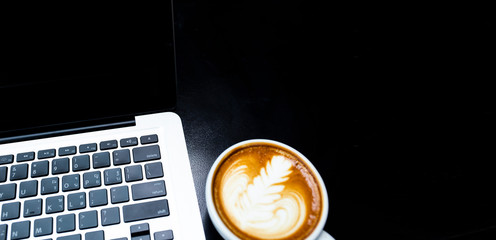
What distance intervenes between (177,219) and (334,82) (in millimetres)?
296

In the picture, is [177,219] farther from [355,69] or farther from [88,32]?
[355,69]

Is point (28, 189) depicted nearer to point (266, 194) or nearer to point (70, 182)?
point (70, 182)

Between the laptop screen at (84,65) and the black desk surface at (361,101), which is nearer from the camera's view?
the laptop screen at (84,65)

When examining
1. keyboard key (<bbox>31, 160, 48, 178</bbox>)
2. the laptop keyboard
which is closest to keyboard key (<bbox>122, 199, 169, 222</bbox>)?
the laptop keyboard

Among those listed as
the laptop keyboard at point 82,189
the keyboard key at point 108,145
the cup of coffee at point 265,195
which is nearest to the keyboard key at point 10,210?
the laptop keyboard at point 82,189

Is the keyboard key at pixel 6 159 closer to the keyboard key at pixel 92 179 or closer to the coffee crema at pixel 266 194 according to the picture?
the keyboard key at pixel 92 179

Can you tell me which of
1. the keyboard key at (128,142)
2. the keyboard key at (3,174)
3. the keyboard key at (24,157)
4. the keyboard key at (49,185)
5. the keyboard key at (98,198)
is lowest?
the keyboard key at (98,198)

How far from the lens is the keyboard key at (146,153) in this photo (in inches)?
17.0

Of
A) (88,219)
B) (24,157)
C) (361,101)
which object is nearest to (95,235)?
(88,219)

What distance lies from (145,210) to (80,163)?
0.31ft

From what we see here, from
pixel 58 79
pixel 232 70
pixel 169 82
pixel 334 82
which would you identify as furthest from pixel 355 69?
pixel 58 79

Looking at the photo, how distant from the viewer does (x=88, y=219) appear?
1.30 ft

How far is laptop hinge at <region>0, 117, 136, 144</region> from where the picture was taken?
453 mm

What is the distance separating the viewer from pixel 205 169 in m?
0.47
